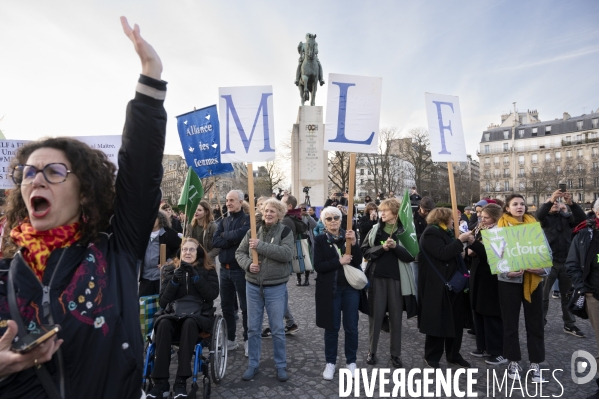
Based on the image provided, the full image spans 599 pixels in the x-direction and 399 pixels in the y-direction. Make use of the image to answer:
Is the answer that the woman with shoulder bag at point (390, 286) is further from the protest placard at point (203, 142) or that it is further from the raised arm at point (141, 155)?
the raised arm at point (141, 155)

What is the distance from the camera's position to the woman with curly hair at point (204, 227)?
5816 millimetres

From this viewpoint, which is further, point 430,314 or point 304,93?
point 304,93

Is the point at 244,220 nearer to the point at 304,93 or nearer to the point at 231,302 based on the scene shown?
the point at 231,302

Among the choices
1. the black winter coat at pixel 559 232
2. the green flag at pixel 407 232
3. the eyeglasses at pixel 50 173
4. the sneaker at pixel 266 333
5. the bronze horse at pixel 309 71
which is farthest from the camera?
the bronze horse at pixel 309 71

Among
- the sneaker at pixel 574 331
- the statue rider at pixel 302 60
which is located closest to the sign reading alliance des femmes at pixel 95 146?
the sneaker at pixel 574 331

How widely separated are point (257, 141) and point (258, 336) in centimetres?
233

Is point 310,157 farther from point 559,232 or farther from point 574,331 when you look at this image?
point 574,331

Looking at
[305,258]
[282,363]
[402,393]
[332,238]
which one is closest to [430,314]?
[402,393]

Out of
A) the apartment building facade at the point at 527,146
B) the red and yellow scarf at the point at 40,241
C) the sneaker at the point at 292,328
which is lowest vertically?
the sneaker at the point at 292,328

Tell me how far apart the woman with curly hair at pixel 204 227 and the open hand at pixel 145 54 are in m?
4.53

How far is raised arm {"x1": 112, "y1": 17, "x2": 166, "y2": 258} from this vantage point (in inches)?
54.7

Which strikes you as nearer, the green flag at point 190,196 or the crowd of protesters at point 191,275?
the crowd of protesters at point 191,275

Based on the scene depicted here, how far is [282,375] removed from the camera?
419cm

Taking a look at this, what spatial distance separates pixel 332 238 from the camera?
4.38m
